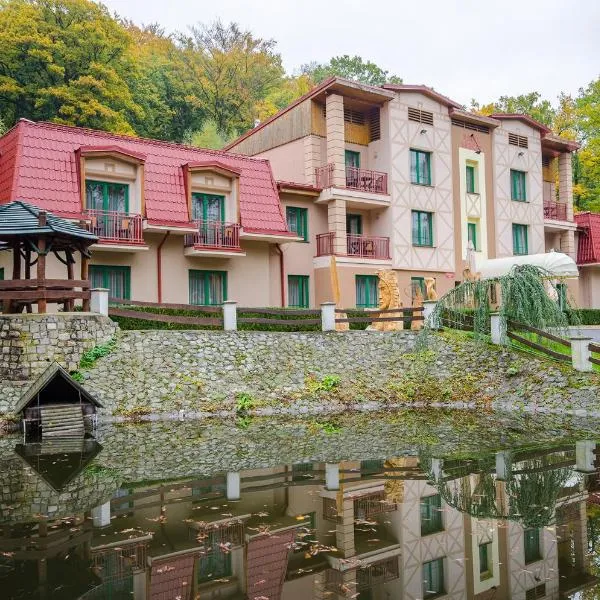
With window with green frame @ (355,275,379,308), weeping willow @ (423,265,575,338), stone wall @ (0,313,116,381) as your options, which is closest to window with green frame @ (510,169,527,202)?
window with green frame @ (355,275,379,308)

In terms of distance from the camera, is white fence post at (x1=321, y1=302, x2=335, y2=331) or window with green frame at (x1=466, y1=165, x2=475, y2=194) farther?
window with green frame at (x1=466, y1=165, x2=475, y2=194)

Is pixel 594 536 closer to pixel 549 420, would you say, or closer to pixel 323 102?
pixel 549 420

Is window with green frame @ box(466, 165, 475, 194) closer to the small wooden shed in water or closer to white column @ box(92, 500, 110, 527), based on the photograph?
the small wooden shed in water

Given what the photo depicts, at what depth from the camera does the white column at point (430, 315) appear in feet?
70.3

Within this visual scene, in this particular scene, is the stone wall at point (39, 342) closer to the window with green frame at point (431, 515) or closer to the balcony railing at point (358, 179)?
the window with green frame at point (431, 515)

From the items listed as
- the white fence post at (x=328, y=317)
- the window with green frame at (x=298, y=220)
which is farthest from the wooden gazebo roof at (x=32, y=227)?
the window with green frame at (x=298, y=220)

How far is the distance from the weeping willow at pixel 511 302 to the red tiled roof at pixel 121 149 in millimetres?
7654

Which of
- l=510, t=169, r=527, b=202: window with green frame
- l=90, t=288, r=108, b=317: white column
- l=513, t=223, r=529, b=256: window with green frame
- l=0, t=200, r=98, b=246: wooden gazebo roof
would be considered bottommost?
l=90, t=288, r=108, b=317: white column

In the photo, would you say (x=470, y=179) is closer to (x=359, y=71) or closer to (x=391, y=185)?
(x=391, y=185)

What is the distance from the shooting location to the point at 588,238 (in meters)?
36.8

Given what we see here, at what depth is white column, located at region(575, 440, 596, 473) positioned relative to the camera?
395 inches

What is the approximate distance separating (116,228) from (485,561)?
704 inches

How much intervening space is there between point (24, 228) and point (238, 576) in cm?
1298

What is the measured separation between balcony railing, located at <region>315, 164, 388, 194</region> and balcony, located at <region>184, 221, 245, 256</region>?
5.19m
